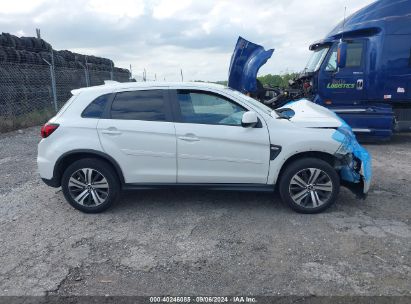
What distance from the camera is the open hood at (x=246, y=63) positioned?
9.56 m

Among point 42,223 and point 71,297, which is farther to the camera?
point 42,223

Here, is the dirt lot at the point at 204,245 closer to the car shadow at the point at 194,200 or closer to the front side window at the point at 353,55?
the car shadow at the point at 194,200

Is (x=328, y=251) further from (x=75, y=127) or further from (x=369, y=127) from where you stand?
(x=369, y=127)

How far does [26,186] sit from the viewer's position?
5.99m

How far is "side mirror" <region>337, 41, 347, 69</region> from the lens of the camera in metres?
8.77

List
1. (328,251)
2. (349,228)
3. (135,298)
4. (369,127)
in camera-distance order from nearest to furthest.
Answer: (135,298) < (328,251) < (349,228) < (369,127)

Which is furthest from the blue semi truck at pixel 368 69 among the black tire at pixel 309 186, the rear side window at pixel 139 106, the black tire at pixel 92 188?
the black tire at pixel 92 188

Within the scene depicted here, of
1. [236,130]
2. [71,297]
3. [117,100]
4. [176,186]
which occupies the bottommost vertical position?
[71,297]

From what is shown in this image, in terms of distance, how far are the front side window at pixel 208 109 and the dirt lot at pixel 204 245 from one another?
1.19m

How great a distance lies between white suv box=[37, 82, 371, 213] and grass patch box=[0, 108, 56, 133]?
24.0 feet

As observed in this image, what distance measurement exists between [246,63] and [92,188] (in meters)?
6.28

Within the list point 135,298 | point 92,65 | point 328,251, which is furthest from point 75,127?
point 92,65

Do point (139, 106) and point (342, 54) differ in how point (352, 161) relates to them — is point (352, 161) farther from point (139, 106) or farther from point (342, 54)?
point (342, 54)

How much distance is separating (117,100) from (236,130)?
1.56 meters
